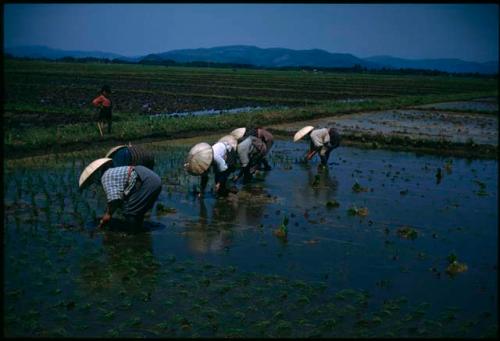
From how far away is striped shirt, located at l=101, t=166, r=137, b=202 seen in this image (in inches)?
292

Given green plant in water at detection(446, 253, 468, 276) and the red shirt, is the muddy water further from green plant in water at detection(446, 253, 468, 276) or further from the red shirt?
green plant in water at detection(446, 253, 468, 276)

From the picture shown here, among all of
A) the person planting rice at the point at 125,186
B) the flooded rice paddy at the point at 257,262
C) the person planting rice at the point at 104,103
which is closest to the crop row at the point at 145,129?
the person planting rice at the point at 104,103

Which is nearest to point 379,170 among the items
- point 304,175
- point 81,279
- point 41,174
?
point 304,175

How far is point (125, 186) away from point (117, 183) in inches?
5.0

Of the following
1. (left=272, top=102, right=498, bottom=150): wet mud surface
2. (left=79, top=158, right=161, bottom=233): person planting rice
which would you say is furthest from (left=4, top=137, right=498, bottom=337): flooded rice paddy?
(left=272, top=102, right=498, bottom=150): wet mud surface

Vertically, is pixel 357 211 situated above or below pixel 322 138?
below

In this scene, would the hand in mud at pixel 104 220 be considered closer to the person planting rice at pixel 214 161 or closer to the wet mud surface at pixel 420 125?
the person planting rice at pixel 214 161

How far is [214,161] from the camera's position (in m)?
9.59

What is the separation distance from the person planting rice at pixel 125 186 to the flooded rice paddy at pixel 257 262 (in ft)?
Result: 1.64

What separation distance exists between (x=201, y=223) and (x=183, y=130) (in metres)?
10.1

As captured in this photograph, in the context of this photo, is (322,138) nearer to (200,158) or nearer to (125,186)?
(200,158)

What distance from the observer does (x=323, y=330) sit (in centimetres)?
521

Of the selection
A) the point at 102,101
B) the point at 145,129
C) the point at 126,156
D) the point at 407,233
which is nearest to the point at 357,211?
the point at 407,233

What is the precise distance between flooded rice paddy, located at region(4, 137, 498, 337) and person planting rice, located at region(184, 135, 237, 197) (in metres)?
0.41
